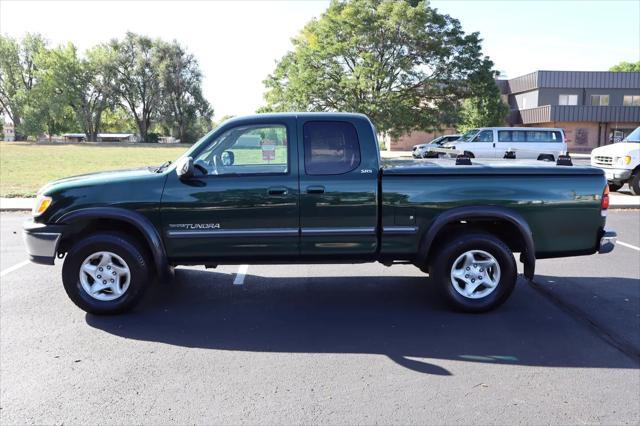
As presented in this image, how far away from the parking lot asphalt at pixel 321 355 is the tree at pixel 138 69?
242 ft

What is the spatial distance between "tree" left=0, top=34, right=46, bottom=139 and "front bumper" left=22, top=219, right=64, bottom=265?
83641 mm

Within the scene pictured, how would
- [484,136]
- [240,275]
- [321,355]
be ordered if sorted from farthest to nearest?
[484,136]
[240,275]
[321,355]

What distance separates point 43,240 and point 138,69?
2973 inches

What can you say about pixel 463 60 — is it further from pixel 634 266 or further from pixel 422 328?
pixel 422 328

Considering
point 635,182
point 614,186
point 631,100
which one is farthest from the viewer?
point 631,100

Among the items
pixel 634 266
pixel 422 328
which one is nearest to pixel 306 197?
pixel 422 328

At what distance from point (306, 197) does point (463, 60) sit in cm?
2554

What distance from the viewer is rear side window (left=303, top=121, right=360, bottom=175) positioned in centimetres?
475

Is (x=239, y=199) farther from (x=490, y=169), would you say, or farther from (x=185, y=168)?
(x=490, y=169)

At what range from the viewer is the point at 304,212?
469 cm

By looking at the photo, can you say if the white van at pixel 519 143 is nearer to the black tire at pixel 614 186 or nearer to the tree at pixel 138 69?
the black tire at pixel 614 186

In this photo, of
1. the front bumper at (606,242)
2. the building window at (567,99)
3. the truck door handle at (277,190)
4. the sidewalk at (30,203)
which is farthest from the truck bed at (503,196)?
the building window at (567,99)

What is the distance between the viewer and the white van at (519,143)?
2420 cm

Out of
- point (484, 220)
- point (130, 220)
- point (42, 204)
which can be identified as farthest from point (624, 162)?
point (42, 204)
